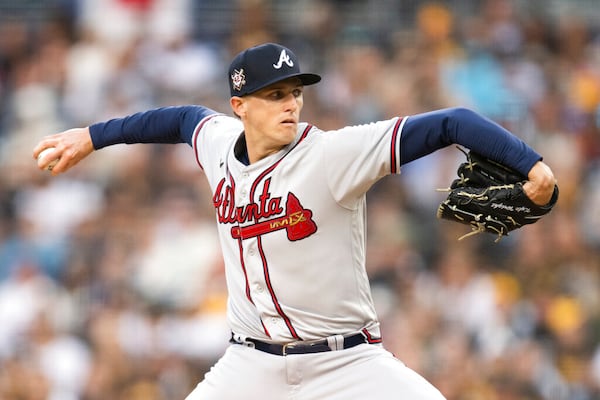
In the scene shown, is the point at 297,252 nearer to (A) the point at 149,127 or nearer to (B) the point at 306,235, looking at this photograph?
(B) the point at 306,235

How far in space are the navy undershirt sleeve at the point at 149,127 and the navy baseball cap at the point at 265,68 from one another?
0.52 m

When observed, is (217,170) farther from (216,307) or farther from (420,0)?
(420,0)

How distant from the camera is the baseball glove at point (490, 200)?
156 inches

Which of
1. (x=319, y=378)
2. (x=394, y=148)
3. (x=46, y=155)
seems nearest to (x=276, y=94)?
(x=394, y=148)

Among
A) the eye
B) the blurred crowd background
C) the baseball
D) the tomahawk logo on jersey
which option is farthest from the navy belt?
the blurred crowd background

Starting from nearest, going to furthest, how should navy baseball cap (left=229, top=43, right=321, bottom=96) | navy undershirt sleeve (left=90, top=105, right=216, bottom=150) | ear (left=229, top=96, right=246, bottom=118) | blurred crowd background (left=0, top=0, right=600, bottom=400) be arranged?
1. navy baseball cap (left=229, top=43, right=321, bottom=96)
2. ear (left=229, top=96, right=246, bottom=118)
3. navy undershirt sleeve (left=90, top=105, right=216, bottom=150)
4. blurred crowd background (left=0, top=0, right=600, bottom=400)

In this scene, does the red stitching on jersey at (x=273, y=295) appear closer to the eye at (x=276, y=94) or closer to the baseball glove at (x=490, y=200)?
the eye at (x=276, y=94)

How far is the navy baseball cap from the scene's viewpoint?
430 centimetres

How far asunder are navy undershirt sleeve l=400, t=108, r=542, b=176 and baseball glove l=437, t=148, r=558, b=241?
98 millimetres

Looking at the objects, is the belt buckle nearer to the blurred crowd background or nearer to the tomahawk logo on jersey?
the tomahawk logo on jersey

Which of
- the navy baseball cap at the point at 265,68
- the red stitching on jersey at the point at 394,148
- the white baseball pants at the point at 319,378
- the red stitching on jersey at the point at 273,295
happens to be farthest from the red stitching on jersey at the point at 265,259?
the red stitching on jersey at the point at 394,148

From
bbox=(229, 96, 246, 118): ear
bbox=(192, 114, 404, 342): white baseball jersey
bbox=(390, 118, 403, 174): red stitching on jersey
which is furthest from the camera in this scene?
bbox=(229, 96, 246, 118): ear

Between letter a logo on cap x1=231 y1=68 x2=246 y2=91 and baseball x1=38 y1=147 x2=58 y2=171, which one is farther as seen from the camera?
baseball x1=38 y1=147 x2=58 y2=171

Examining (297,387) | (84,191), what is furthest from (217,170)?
(84,191)
